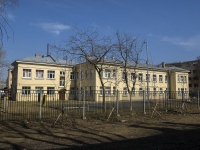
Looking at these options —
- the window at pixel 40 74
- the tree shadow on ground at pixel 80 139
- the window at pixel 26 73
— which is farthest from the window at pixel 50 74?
the tree shadow on ground at pixel 80 139

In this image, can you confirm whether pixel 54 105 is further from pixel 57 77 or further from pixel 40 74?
pixel 57 77

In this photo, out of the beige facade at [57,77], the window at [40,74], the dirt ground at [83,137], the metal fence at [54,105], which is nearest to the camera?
the dirt ground at [83,137]

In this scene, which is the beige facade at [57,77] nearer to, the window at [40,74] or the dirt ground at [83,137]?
the window at [40,74]

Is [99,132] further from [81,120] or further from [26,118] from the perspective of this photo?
[26,118]

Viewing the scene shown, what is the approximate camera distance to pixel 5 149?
8.00 meters

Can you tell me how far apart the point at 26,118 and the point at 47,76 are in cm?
3351

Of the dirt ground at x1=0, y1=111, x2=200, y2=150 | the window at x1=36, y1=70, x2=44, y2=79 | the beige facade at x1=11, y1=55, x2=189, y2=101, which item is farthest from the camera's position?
the window at x1=36, y1=70, x2=44, y2=79

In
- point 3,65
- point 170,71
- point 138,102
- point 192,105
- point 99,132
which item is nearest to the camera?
point 99,132

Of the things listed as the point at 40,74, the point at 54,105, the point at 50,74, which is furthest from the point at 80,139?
the point at 50,74

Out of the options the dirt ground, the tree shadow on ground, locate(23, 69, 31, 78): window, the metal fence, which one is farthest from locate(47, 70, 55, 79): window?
the tree shadow on ground

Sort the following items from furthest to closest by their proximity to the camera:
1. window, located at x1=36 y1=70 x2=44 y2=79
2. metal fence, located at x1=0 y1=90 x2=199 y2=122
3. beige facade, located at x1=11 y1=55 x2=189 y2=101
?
window, located at x1=36 y1=70 x2=44 y2=79
beige facade, located at x1=11 y1=55 x2=189 y2=101
metal fence, located at x1=0 y1=90 x2=199 y2=122

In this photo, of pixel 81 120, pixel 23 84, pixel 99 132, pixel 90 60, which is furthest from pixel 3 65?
pixel 99 132

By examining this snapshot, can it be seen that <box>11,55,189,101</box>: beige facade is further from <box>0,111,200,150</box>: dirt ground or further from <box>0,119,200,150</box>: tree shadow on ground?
<box>0,119,200,150</box>: tree shadow on ground

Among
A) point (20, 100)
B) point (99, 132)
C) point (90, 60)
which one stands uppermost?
point (90, 60)
